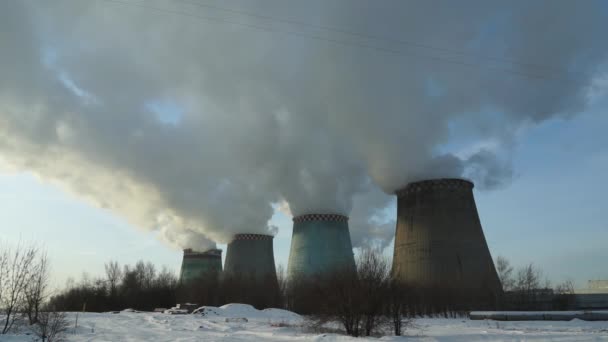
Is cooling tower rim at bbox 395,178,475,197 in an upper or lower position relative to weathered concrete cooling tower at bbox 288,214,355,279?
upper

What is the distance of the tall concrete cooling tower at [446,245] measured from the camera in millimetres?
18172

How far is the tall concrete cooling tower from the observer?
59.6 ft

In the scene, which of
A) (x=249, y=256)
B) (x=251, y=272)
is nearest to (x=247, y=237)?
(x=249, y=256)

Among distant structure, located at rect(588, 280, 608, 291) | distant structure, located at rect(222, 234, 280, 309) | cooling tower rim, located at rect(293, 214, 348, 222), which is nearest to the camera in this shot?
cooling tower rim, located at rect(293, 214, 348, 222)

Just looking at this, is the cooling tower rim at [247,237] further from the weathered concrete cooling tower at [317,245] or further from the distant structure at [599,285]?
the distant structure at [599,285]

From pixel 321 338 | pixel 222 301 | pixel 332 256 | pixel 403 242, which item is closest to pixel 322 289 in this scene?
pixel 321 338

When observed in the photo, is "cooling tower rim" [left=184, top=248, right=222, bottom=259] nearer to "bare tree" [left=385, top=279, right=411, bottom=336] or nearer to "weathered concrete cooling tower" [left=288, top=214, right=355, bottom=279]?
"weathered concrete cooling tower" [left=288, top=214, right=355, bottom=279]

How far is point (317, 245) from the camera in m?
23.0

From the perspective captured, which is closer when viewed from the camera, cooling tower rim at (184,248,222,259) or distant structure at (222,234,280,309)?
distant structure at (222,234,280,309)

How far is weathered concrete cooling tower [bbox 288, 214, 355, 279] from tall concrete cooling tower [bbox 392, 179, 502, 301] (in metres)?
3.95

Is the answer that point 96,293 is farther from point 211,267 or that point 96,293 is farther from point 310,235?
point 310,235

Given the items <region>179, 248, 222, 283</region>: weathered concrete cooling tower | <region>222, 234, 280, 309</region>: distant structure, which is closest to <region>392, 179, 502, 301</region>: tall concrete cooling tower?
<region>222, 234, 280, 309</region>: distant structure

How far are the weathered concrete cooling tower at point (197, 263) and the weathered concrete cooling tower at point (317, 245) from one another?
46.4 ft

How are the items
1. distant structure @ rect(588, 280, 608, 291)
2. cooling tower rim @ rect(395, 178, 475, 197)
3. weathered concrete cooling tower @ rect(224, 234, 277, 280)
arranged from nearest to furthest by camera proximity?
cooling tower rim @ rect(395, 178, 475, 197), weathered concrete cooling tower @ rect(224, 234, 277, 280), distant structure @ rect(588, 280, 608, 291)
